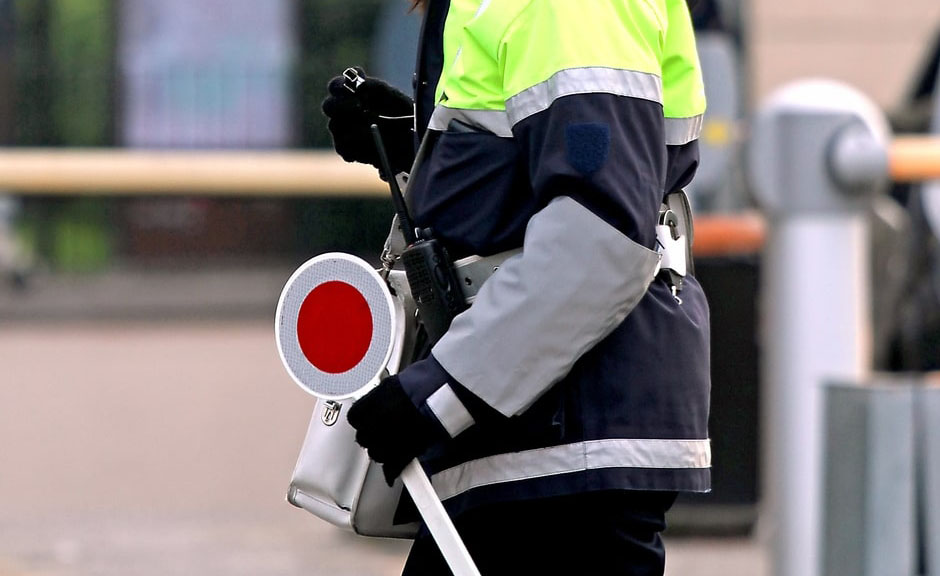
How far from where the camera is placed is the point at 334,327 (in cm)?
229

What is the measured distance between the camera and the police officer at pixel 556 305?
6.92 feet

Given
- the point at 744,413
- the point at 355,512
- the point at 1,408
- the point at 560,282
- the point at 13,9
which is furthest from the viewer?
the point at 13,9

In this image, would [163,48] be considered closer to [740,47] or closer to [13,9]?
[13,9]

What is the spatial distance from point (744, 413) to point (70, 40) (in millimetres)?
3945

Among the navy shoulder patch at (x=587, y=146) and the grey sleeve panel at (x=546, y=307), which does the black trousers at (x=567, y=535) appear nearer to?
the grey sleeve panel at (x=546, y=307)

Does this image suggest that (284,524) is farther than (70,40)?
No

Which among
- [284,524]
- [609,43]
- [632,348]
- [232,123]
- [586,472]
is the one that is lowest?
[284,524]

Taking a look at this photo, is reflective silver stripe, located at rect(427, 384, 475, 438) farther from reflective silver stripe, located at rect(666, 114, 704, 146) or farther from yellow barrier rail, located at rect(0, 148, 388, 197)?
yellow barrier rail, located at rect(0, 148, 388, 197)

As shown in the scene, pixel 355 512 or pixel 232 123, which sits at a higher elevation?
pixel 232 123

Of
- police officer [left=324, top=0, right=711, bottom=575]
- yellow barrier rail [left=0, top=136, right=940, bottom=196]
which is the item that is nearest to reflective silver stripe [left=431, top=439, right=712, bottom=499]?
police officer [left=324, top=0, right=711, bottom=575]

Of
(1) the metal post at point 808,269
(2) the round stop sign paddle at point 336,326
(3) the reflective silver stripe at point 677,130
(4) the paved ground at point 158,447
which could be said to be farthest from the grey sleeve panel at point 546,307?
(4) the paved ground at point 158,447

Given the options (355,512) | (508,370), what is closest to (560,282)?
(508,370)

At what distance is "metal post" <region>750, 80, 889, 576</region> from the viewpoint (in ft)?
12.6

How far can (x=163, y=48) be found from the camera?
8.45m
